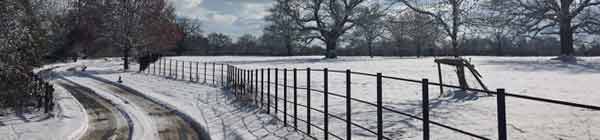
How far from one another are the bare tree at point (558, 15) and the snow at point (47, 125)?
24.2 metres

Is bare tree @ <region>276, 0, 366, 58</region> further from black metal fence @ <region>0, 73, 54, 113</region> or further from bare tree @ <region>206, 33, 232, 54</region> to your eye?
bare tree @ <region>206, 33, 232, 54</region>

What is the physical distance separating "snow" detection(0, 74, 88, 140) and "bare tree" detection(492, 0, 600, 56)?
24.2m

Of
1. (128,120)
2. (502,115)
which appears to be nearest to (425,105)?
(502,115)

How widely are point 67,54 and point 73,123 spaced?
38.4 meters

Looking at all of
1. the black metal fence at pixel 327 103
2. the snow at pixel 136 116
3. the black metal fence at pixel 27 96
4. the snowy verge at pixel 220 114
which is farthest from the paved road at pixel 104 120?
the black metal fence at pixel 327 103

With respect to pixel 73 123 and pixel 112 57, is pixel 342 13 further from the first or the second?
pixel 73 123

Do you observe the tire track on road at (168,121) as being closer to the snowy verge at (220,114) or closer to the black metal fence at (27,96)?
the snowy verge at (220,114)

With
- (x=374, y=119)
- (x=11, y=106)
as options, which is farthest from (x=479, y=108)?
(x=11, y=106)

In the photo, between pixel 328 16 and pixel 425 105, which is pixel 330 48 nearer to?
pixel 328 16

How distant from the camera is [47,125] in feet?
34.5

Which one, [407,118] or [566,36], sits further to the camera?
[566,36]

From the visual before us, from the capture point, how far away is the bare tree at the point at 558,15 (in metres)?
28.8

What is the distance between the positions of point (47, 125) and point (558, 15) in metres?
28.5

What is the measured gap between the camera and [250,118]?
10383 mm
